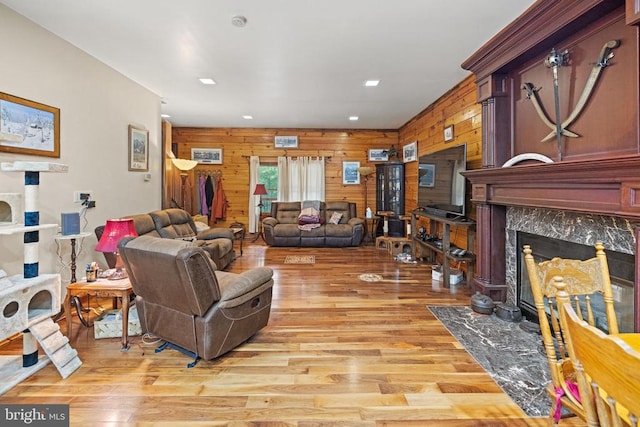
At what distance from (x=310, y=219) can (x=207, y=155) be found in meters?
2.99

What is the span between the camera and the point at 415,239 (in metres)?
5.20

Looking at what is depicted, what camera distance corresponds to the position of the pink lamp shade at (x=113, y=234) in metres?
2.50

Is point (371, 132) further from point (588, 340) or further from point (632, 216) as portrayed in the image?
point (588, 340)

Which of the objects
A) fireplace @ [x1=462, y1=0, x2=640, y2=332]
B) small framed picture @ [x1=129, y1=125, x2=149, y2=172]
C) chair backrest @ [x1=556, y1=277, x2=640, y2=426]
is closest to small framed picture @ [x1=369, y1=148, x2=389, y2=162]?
fireplace @ [x1=462, y1=0, x2=640, y2=332]

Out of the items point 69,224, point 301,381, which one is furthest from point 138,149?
point 301,381

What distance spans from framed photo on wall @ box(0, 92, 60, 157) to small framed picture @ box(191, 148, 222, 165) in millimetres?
4493

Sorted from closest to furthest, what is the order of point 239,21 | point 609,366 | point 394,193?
point 609,366, point 239,21, point 394,193

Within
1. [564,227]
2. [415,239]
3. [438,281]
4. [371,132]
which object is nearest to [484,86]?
[564,227]

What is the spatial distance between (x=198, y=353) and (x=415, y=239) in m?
3.94

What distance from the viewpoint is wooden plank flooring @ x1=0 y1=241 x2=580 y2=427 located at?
5.50 feet

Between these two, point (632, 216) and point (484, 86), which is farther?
point (484, 86)

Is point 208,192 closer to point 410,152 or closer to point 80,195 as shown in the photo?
point 80,195

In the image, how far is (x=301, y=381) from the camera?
6.47 feet

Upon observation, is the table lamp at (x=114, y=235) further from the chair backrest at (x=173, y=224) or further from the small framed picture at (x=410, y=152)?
the small framed picture at (x=410, y=152)
